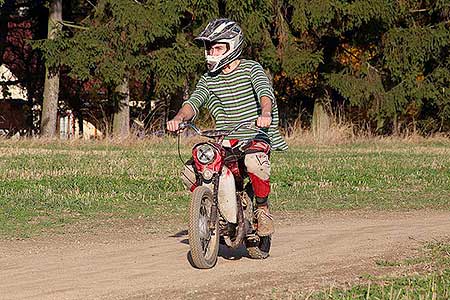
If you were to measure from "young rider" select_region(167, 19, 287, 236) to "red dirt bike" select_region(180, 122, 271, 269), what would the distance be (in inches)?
5.2

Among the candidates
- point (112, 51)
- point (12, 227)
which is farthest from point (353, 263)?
point (112, 51)

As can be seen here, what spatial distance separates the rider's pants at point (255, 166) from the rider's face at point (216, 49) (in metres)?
0.85

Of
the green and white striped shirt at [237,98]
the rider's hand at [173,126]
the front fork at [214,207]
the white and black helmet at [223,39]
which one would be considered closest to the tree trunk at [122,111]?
the green and white striped shirt at [237,98]

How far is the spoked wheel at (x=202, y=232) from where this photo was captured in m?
8.80

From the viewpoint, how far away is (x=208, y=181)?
9.22 meters

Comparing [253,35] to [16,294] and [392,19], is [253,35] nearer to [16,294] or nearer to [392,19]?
[392,19]

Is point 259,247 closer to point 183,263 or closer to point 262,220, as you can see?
point 262,220

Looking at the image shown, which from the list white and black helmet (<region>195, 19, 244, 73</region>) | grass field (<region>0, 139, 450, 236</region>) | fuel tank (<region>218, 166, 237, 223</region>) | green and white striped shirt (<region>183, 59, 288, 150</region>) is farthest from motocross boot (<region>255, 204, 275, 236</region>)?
grass field (<region>0, 139, 450, 236</region>)

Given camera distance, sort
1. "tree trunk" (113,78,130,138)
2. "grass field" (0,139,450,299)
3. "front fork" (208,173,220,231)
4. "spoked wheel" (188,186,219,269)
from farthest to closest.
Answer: "tree trunk" (113,78,130,138) < "grass field" (0,139,450,299) < "front fork" (208,173,220,231) < "spoked wheel" (188,186,219,269)

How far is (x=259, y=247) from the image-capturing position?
9.95 m

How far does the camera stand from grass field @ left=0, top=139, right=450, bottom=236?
49.2ft

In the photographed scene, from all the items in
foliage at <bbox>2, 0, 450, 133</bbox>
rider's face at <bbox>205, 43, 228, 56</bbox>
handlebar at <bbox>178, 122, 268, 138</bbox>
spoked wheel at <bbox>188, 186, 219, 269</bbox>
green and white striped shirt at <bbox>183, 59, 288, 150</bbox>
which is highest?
foliage at <bbox>2, 0, 450, 133</bbox>

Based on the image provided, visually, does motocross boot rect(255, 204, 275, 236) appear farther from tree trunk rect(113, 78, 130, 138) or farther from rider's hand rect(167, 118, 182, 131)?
tree trunk rect(113, 78, 130, 138)

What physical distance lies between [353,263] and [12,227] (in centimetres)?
516
